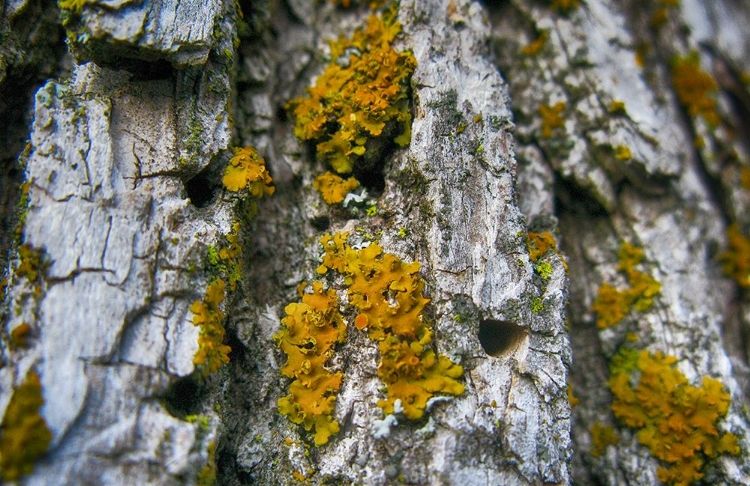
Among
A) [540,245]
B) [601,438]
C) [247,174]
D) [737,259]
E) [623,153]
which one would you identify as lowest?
[601,438]

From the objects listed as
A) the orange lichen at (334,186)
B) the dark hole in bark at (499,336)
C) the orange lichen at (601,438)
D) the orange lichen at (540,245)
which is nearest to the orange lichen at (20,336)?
the orange lichen at (334,186)

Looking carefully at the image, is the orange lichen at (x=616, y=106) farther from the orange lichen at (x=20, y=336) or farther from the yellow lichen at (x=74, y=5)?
the orange lichen at (x=20, y=336)

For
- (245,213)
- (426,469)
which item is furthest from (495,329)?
(245,213)

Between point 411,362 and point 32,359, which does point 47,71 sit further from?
point 411,362

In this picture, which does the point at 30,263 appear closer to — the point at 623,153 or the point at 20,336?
the point at 20,336

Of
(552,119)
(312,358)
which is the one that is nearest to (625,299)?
(552,119)

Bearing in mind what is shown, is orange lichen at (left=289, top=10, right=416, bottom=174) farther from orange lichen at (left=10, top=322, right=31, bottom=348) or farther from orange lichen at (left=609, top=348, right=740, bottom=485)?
orange lichen at (left=609, top=348, right=740, bottom=485)
